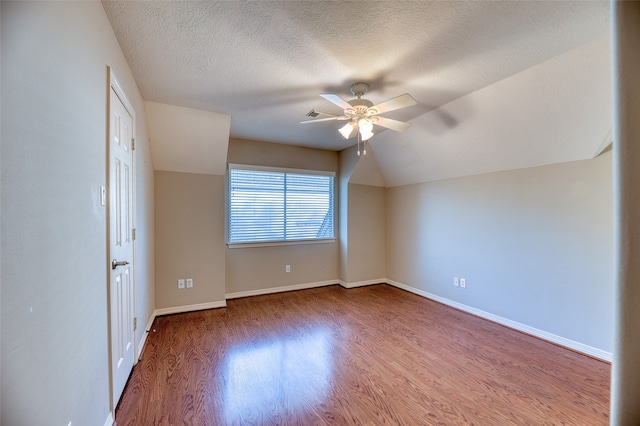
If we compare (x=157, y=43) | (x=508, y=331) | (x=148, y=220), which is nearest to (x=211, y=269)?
(x=148, y=220)

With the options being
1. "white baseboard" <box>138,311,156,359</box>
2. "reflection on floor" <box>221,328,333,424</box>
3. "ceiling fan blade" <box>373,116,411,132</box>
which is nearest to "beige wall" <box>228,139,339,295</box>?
"white baseboard" <box>138,311,156,359</box>

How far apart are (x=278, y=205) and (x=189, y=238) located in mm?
1422

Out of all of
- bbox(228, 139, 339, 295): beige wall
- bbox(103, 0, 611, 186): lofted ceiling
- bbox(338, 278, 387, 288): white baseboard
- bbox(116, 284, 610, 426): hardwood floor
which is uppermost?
bbox(103, 0, 611, 186): lofted ceiling

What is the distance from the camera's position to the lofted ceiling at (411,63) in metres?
1.56

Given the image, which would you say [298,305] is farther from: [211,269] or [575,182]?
[575,182]

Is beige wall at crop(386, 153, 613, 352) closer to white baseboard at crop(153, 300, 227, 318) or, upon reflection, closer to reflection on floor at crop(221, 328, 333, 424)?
reflection on floor at crop(221, 328, 333, 424)

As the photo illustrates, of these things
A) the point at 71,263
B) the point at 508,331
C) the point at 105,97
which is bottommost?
the point at 508,331

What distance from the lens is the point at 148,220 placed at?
2982 millimetres

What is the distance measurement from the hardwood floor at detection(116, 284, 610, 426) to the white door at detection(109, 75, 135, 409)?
261mm

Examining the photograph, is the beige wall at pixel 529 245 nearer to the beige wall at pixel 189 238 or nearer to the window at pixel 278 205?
the window at pixel 278 205

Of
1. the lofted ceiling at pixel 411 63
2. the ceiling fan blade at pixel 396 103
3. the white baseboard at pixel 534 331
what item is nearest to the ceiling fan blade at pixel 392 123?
the ceiling fan blade at pixel 396 103

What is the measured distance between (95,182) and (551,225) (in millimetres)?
3846

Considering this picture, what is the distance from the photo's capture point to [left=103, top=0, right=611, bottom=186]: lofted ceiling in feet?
5.11

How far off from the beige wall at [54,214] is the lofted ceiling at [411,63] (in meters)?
0.51
